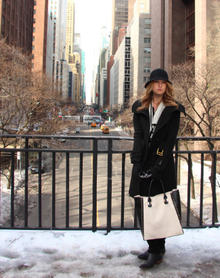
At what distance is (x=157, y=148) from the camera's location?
2.58 meters

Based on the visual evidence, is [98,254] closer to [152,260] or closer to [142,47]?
[152,260]

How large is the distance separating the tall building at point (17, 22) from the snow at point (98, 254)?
48.5 meters

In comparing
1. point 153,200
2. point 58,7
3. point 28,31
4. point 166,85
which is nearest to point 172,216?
point 153,200

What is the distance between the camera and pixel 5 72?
21.1 meters

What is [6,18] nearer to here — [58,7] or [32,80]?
[32,80]

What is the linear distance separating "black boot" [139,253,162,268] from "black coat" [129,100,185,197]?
2.35 ft

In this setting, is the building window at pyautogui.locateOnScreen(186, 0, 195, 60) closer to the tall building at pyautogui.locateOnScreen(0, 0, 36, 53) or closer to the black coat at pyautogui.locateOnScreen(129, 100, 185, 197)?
the tall building at pyautogui.locateOnScreen(0, 0, 36, 53)

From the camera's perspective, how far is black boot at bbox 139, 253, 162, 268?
2.66m

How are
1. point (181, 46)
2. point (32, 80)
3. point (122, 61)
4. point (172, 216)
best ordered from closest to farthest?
point (172, 216) < point (32, 80) < point (181, 46) < point (122, 61)

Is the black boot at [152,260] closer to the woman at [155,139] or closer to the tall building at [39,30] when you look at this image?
the woman at [155,139]

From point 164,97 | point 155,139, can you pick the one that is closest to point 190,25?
point 164,97

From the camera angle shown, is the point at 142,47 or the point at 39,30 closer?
the point at 39,30

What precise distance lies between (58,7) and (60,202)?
166193 millimetres

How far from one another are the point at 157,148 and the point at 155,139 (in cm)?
10
